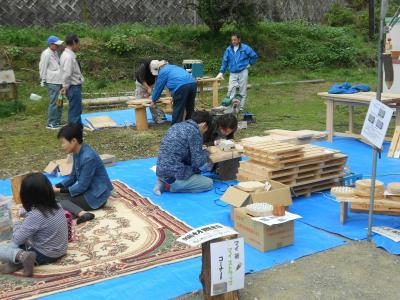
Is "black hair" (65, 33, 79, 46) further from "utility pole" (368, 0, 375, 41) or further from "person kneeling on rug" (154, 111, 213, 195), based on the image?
"utility pole" (368, 0, 375, 41)

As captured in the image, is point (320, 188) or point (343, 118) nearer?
point (320, 188)

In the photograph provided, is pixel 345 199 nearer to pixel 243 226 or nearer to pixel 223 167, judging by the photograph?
pixel 243 226

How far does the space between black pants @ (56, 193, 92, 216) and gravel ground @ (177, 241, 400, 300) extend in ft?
6.34

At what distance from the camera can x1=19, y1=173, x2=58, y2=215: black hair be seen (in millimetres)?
3750

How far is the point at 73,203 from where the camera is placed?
201 inches

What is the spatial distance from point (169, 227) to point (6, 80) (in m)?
7.57

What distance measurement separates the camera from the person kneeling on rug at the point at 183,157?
18.5 feet

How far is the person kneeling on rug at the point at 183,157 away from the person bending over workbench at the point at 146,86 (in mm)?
3791

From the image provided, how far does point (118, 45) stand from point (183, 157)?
9.46 meters

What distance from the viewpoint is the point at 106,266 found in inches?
157

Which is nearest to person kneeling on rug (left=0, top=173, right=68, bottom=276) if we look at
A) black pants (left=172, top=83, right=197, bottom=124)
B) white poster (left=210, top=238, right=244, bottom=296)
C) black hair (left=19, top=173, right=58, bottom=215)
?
black hair (left=19, top=173, right=58, bottom=215)

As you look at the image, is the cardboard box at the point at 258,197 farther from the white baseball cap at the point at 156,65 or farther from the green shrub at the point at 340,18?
the green shrub at the point at 340,18

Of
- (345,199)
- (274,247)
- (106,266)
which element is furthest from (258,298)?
(345,199)

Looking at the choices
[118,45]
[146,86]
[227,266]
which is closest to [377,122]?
[227,266]
